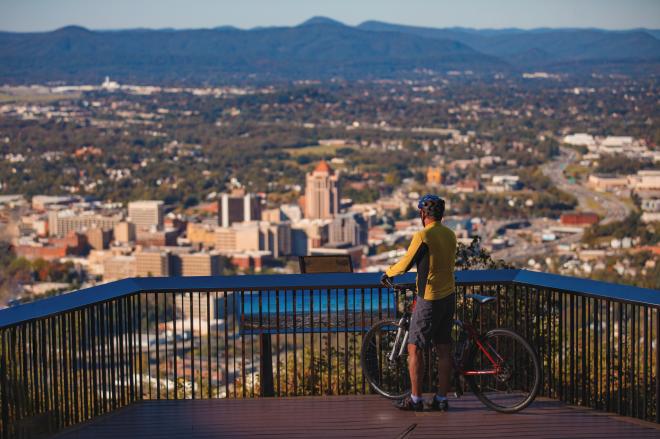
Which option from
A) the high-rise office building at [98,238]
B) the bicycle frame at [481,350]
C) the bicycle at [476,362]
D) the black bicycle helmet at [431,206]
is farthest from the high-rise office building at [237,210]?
the black bicycle helmet at [431,206]

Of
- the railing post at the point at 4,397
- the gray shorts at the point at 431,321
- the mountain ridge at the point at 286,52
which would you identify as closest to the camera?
the railing post at the point at 4,397

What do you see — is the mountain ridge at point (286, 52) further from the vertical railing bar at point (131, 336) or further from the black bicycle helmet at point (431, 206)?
the black bicycle helmet at point (431, 206)

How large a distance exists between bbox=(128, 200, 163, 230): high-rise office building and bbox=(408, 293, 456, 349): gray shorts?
45.2m

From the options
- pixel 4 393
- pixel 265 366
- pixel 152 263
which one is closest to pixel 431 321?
pixel 265 366

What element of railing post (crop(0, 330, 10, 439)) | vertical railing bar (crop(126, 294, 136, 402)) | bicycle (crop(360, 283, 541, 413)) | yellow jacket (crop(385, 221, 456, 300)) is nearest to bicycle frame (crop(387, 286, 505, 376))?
bicycle (crop(360, 283, 541, 413))

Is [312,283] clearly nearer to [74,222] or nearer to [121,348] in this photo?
[121,348]

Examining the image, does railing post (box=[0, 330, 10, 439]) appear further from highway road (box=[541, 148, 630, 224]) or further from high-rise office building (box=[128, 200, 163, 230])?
high-rise office building (box=[128, 200, 163, 230])

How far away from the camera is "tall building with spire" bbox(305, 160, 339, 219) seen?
5303 centimetres

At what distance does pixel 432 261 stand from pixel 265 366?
3.89 ft

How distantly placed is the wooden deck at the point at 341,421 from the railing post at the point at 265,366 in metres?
0.19

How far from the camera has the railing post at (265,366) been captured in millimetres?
5953

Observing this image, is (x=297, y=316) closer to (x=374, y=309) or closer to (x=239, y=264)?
(x=374, y=309)

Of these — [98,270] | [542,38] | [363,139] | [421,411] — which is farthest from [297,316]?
[542,38]

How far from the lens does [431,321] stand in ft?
17.3
